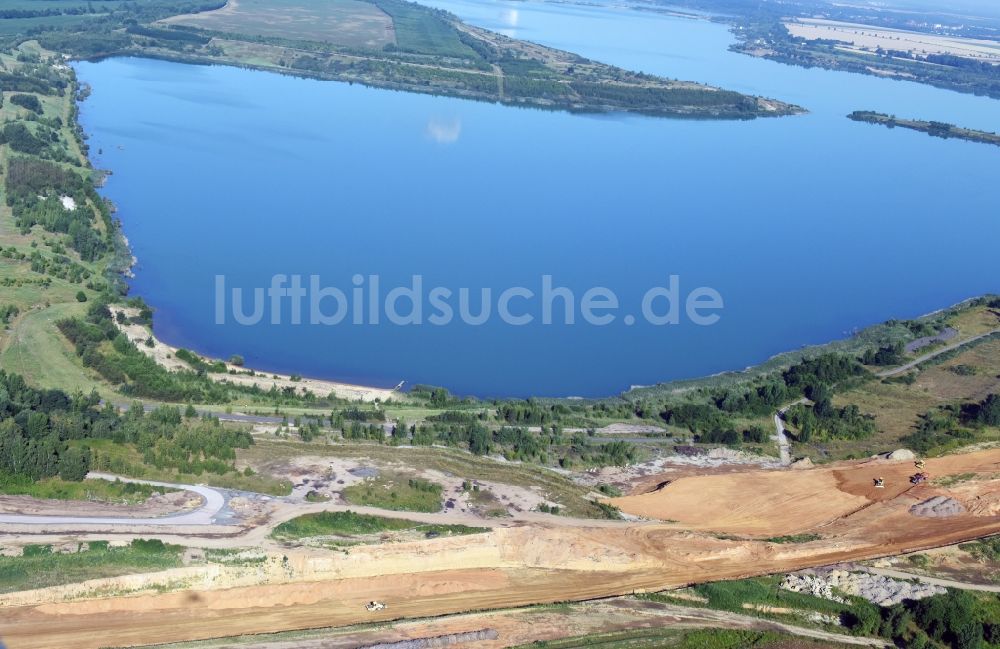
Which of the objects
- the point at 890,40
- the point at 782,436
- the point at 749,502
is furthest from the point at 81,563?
the point at 890,40

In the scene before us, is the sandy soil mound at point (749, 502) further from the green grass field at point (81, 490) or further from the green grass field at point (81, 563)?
the green grass field at point (81, 490)

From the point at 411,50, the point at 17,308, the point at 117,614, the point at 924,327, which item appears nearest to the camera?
the point at 117,614

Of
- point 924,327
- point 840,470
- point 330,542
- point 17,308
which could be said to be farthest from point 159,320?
point 924,327

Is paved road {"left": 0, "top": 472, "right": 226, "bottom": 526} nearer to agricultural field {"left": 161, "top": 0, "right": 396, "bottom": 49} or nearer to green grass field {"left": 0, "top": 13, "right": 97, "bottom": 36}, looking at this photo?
green grass field {"left": 0, "top": 13, "right": 97, "bottom": 36}

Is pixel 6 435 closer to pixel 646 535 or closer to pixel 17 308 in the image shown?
pixel 17 308

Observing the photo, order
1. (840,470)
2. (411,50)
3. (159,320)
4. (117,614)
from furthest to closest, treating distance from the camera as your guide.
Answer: (411,50) < (159,320) < (840,470) < (117,614)

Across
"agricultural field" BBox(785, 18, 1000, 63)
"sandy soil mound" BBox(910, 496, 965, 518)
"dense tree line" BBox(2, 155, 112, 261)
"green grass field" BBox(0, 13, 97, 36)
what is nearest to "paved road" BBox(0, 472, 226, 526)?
"sandy soil mound" BBox(910, 496, 965, 518)

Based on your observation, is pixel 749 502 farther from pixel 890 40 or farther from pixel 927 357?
pixel 890 40
